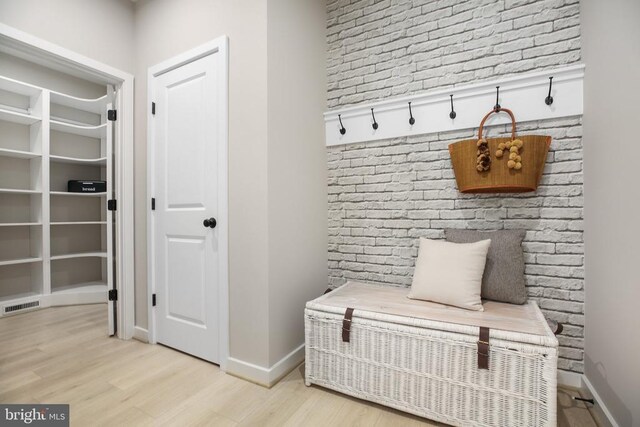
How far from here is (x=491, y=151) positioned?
1.62 m

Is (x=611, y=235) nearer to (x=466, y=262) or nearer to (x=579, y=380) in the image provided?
(x=466, y=262)

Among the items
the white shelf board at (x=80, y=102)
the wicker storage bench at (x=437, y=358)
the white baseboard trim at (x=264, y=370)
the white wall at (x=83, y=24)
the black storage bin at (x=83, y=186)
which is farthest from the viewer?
the black storage bin at (x=83, y=186)

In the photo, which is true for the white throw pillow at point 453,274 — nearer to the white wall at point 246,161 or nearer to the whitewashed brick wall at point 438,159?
the whitewashed brick wall at point 438,159

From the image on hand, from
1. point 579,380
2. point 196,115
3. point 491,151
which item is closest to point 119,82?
point 196,115

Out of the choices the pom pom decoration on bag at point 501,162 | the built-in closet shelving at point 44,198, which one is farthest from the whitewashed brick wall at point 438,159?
the built-in closet shelving at point 44,198

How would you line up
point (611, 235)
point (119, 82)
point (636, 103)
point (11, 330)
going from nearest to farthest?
point (636, 103) → point (611, 235) → point (119, 82) → point (11, 330)

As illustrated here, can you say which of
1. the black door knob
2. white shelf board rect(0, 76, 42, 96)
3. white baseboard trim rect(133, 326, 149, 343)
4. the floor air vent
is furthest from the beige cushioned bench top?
white shelf board rect(0, 76, 42, 96)

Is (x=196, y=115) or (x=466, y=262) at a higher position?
(x=196, y=115)

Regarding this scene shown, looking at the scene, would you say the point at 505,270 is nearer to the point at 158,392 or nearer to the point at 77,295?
the point at 158,392

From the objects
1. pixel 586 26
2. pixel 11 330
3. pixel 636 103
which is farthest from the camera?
pixel 11 330

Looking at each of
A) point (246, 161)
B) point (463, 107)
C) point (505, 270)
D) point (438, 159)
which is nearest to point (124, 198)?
point (246, 161)

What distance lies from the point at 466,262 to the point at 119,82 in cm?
275

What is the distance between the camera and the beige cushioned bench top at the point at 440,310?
1319mm

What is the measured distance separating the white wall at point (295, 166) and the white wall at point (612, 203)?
1532mm
